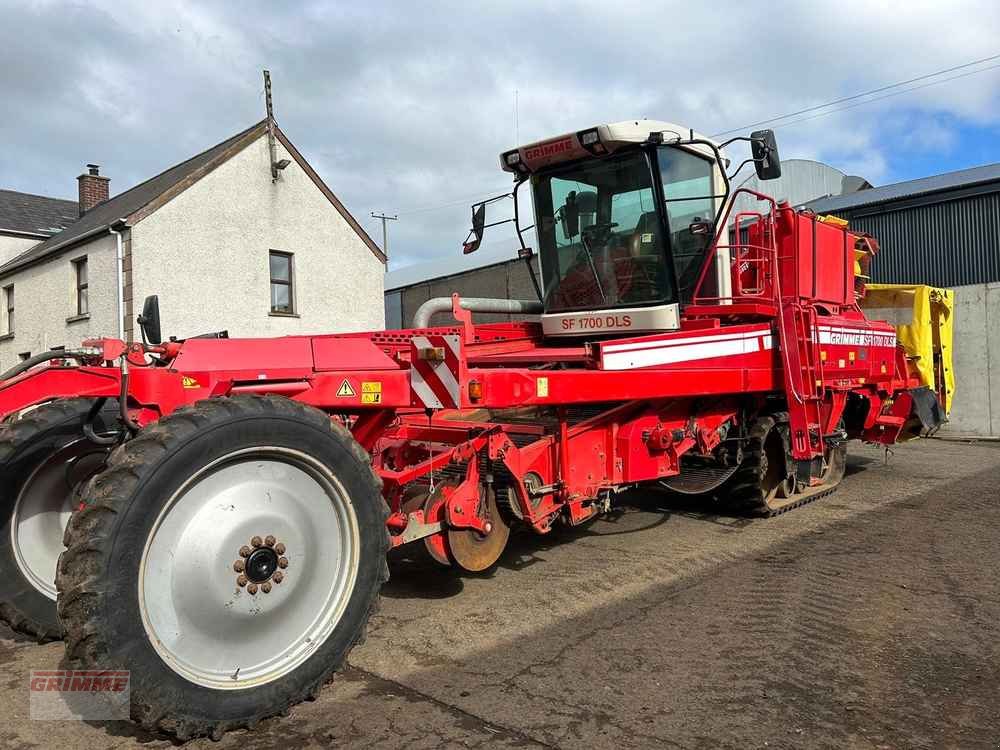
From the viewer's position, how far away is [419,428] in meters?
4.85

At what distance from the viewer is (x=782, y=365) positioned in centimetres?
618

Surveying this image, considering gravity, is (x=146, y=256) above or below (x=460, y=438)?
above

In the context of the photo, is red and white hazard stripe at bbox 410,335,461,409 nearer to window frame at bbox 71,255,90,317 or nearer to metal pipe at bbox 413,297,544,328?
metal pipe at bbox 413,297,544,328

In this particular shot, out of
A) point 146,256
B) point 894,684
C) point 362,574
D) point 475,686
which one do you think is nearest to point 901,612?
point 894,684

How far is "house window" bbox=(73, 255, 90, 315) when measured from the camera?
1683 centimetres

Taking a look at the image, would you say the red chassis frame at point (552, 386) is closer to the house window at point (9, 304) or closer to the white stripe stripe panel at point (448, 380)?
the white stripe stripe panel at point (448, 380)

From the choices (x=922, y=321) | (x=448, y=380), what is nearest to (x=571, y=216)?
(x=448, y=380)

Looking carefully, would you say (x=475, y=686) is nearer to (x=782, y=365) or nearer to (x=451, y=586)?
(x=451, y=586)

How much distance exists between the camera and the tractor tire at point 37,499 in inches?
147

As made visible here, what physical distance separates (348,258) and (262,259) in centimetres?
235

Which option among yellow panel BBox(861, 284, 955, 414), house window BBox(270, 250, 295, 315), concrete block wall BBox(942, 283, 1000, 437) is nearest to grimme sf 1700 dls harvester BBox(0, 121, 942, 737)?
yellow panel BBox(861, 284, 955, 414)

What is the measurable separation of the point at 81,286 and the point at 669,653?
667 inches

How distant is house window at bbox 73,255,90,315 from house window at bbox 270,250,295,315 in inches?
152

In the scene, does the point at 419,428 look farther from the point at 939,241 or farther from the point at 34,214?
the point at 34,214
